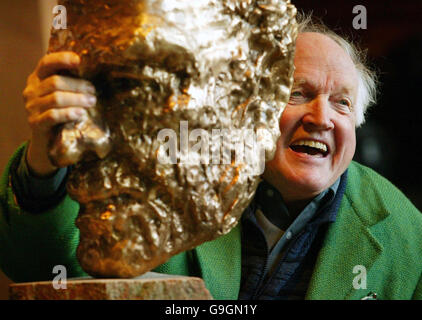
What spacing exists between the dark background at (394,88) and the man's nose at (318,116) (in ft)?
2.56

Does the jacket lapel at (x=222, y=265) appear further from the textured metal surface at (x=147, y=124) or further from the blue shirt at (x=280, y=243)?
the textured metal surface at (x=147, y=124)

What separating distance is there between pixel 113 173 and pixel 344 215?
2.11ft

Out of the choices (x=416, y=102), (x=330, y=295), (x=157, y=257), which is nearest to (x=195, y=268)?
(x=330, y=295)

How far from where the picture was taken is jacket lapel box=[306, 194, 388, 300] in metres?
1.14

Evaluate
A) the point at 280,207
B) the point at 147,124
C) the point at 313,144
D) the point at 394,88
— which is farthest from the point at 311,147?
the point at 394,88

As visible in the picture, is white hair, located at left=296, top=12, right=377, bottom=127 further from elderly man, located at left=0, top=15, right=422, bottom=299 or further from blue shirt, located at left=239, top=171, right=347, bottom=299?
blue shirt, located at left=239, top=171, right=347, bottom=299

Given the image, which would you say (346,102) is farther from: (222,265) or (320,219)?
(222,265)

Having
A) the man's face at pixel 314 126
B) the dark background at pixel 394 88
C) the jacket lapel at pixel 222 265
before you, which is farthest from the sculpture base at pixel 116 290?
the dark background at pixel 394 88

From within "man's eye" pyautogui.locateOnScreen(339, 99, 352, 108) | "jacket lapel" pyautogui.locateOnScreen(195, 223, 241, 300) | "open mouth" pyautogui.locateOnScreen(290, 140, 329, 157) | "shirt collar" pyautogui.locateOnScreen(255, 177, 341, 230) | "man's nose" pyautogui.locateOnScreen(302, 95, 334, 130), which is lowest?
"jacket lapel" pyautogui.locateOnScreen(195, 223, 241, 300)

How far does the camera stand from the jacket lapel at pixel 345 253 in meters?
1.14

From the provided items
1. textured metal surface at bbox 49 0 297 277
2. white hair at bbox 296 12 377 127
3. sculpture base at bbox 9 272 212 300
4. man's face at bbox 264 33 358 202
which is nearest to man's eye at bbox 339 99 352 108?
man's face at bbox 264 33 358 202

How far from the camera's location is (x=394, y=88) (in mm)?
1931

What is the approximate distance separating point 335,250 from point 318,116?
0.89ft

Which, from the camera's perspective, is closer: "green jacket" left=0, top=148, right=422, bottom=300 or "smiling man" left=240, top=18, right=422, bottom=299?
"green jacket" left=0, top=148, right=422, bottom=300
